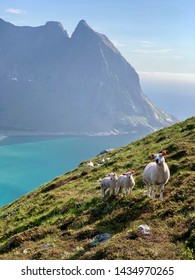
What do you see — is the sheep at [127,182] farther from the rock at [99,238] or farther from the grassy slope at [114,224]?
the rock at [99,238]

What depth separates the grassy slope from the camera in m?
11.2

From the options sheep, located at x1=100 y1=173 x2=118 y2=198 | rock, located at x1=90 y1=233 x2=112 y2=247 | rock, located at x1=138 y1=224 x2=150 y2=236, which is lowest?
rock, located at x1=90 y1=233 x2=112 y2=247

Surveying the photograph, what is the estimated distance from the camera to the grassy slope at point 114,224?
11250 mm

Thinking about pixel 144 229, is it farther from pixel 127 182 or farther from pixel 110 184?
pixel 110 184

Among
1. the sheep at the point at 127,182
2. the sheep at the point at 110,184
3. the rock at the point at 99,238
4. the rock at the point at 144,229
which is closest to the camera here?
the rock at the point at 144,229

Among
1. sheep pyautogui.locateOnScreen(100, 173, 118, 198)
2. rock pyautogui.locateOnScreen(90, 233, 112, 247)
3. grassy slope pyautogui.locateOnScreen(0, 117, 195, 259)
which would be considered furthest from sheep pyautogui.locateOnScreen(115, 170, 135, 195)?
rock pyautogui.locateOnScreen(90, 233, 112, 247)

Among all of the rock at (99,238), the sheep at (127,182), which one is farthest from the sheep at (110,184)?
the rock at (99,238)

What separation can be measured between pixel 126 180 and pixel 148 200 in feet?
7.41

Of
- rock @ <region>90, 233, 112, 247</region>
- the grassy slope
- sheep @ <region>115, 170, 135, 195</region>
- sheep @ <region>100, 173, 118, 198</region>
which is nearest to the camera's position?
the grassy slope

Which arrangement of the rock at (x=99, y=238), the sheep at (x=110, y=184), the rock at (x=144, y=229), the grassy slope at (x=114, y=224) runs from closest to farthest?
the grassy slope at (x=114, y=224), the rock at (x=144, y=229), the rock at (x=99, y=238), the sheep at (x=110, y=184)

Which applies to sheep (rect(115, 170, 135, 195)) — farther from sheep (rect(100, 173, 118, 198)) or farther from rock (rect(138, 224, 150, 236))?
rock (rect(138, 224, 150, 236))

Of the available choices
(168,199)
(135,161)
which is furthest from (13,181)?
(168,199)

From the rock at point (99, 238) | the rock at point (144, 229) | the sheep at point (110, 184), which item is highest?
the sheep at point (110, 184)
